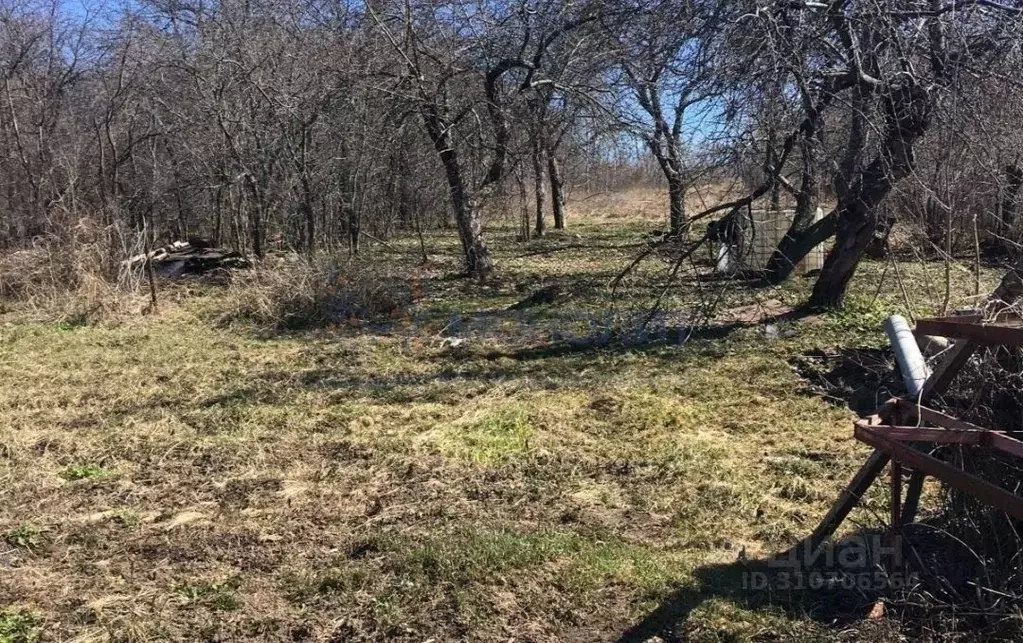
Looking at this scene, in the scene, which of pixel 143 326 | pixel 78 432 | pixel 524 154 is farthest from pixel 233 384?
pixel 524 154

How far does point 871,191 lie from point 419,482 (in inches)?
217

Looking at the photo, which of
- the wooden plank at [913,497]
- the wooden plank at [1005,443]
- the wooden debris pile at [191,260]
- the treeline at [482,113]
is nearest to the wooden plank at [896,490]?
the wooden plank at [913,497]

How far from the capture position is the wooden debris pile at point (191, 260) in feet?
42.8

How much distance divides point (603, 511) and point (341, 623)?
57.6 inches

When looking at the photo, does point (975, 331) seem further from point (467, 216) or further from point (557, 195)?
point (557, 195)

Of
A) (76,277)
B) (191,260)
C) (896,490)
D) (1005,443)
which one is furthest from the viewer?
(191,260)

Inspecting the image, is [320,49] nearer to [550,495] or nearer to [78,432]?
[78,432]

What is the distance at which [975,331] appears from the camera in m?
2.96

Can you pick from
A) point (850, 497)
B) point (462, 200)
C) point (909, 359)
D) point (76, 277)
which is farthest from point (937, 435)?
point (76, 277)

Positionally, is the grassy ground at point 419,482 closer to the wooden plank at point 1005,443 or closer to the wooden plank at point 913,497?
the wooden plank at point 913,497

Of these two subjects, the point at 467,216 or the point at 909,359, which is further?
the point at 467,216

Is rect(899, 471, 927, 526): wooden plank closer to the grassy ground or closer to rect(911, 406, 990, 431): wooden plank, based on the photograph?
rect(911, 406, 990, 431): wooden plank

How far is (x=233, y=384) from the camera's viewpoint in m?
6.88

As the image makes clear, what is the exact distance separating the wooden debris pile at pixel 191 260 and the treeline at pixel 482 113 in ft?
1.34
